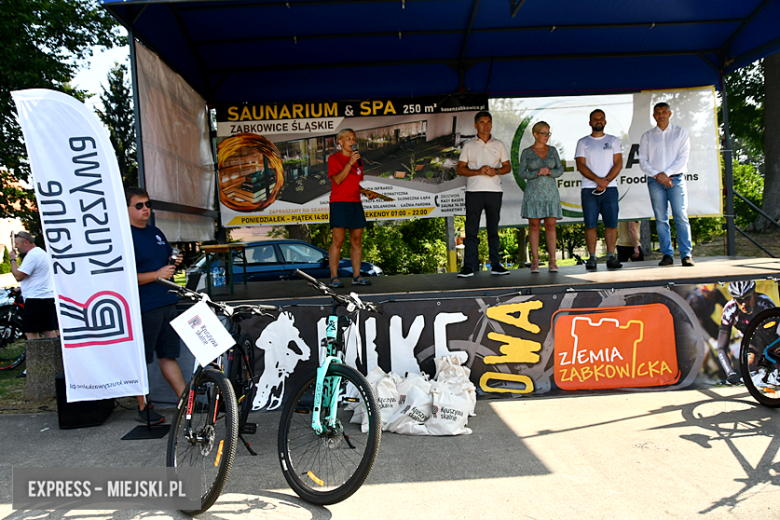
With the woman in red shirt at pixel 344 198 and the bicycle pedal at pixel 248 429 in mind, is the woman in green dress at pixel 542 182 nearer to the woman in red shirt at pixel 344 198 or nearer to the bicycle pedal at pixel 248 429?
the woman in red shirt at pixel 344 198

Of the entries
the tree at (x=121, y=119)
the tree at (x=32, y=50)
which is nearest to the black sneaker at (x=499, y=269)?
the tree at (x=32, y=50)

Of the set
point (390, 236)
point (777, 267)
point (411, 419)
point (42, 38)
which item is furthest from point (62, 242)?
point (390, 236)

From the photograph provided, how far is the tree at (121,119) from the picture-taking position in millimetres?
20844

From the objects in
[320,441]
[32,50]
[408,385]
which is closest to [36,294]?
[408,385]

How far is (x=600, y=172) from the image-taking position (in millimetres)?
5961

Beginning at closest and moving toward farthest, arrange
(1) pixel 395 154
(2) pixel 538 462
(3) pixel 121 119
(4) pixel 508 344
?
(2) pixel 538 462, (4) pixel 508 344, (1) pixel 395 154, (3) pixel 121 119

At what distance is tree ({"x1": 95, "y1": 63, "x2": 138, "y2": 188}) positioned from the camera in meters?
20.8

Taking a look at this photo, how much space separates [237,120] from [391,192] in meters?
2.38

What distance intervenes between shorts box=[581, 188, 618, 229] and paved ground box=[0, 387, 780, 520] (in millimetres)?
2188

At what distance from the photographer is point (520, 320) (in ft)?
15.3

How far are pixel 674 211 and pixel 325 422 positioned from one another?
489 cm

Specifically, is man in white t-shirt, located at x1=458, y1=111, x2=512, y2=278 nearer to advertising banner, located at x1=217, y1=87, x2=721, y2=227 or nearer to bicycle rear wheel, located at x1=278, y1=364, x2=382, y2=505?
advertising banner, located at x1=217, y1=87, x2=721, y2=227

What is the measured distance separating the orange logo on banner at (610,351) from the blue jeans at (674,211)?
5.14 feet

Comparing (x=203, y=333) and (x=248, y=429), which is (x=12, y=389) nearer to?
(x=248, y=429)
